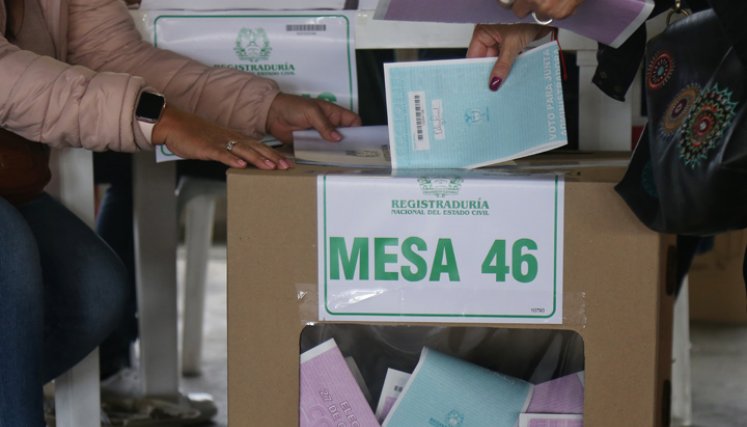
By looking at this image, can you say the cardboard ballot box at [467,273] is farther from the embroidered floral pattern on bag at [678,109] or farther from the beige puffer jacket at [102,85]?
the beige puffer jacket at [102,85]

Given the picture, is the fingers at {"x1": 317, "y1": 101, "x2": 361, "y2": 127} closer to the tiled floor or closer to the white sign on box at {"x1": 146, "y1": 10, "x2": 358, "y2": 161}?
the white sign on box at {"x1": 146, "y1": 10, "x2": 358, "y2": 161}

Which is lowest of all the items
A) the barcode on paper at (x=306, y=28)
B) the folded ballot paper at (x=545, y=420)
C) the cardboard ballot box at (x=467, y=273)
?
the folded ballot paper at (x=545, y=420)

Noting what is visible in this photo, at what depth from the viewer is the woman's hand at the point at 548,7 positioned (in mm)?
1016

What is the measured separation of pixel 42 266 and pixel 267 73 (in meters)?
0.39

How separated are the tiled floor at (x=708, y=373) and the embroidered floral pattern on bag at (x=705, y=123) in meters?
1.13

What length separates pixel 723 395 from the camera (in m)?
2.07

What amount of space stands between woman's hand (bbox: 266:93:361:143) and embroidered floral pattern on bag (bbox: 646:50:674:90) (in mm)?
424

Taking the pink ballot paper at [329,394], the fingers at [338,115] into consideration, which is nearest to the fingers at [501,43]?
the fingers at [338,115]

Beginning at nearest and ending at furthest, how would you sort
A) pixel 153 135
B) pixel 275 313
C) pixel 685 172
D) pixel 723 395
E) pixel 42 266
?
pixel 685 172 < pixel 275 313 < pixel 153 135 < pixel 42 266 < pixel 723 395

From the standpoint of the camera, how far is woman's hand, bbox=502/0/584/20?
102 cm

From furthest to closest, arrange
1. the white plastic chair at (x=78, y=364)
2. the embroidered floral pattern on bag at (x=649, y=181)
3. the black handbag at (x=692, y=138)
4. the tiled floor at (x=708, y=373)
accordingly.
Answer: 1. the tiled floor at (x=708, y=373)
2. the white plastic chair at (x=78, y=364)
3. the embroidered floral pattern on bag at (x=649, y=181)
4. the black handbag at (x=692, y=138)

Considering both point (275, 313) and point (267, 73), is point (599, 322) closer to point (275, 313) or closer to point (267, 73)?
point (275, 313)

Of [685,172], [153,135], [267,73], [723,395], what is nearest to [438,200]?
[685,172]

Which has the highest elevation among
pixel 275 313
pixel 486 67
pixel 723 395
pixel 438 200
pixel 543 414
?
pixel 486 67
